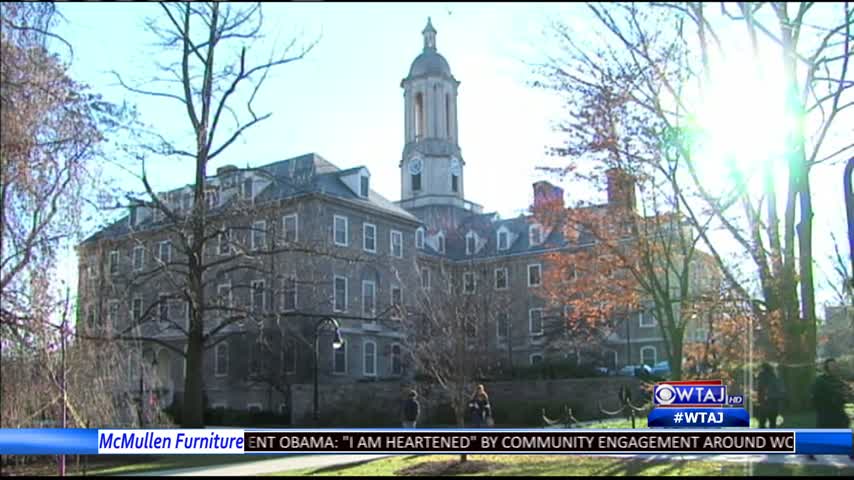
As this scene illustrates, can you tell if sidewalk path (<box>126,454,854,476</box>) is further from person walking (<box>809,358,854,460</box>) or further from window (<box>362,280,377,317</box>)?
window (<box>362,280,377,317</box>)

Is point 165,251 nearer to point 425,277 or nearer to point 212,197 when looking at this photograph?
point 212,197

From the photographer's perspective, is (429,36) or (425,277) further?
(425,277)

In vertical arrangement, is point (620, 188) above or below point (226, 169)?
below

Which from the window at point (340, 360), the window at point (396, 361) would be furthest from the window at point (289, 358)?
the window at point (396, 361)

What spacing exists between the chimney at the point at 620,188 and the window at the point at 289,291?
348cm

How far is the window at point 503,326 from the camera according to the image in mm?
8281

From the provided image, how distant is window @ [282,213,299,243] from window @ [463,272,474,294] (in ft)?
6.63

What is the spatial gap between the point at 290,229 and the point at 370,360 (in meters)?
1.92

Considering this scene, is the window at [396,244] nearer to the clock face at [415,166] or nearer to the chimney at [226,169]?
the clock face at [415,166]

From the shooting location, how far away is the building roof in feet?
25.5

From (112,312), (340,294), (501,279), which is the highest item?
(501,279)

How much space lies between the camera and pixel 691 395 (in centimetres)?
544

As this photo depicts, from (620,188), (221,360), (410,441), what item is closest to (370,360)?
(221,360)

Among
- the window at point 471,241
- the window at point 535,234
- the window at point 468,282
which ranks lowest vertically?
the window at point 468,282
